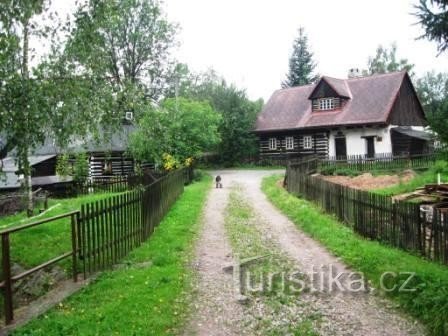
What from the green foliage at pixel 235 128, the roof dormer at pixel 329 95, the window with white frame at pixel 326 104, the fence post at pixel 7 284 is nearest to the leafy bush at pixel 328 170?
the roof dormer at pixel 329 95

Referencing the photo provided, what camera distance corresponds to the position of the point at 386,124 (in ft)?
110

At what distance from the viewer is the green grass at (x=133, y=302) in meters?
5.77

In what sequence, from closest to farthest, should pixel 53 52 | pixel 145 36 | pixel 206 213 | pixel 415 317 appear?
pixel 415 317
pixel 53 52
pixel 206 213
pixel 145 36

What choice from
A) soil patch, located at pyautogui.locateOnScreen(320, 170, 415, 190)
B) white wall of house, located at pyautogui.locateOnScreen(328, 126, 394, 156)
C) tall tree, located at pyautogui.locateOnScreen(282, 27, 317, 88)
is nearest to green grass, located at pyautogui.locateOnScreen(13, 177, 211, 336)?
soil patch, located at pyautogui.locateOnScreen(320, 170, 415, 190)

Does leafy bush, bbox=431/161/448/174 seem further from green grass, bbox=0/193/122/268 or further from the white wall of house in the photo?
green grass, bbox=0/193/122/268

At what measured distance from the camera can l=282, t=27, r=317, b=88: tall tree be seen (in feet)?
189

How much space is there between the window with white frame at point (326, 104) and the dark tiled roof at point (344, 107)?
16.4 inches

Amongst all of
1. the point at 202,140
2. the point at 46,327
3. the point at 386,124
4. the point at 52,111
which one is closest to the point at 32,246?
the point at 52,111

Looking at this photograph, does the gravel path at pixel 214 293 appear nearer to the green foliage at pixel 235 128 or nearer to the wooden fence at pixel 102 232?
the wooden fence at pixel 102 232

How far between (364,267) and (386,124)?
2757 centimetres

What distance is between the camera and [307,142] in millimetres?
39156

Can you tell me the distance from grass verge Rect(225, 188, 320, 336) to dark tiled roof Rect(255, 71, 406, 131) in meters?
25.0

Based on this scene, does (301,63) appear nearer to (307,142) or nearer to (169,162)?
(307,142)

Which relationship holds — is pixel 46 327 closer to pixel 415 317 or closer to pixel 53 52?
pixel 415 317
